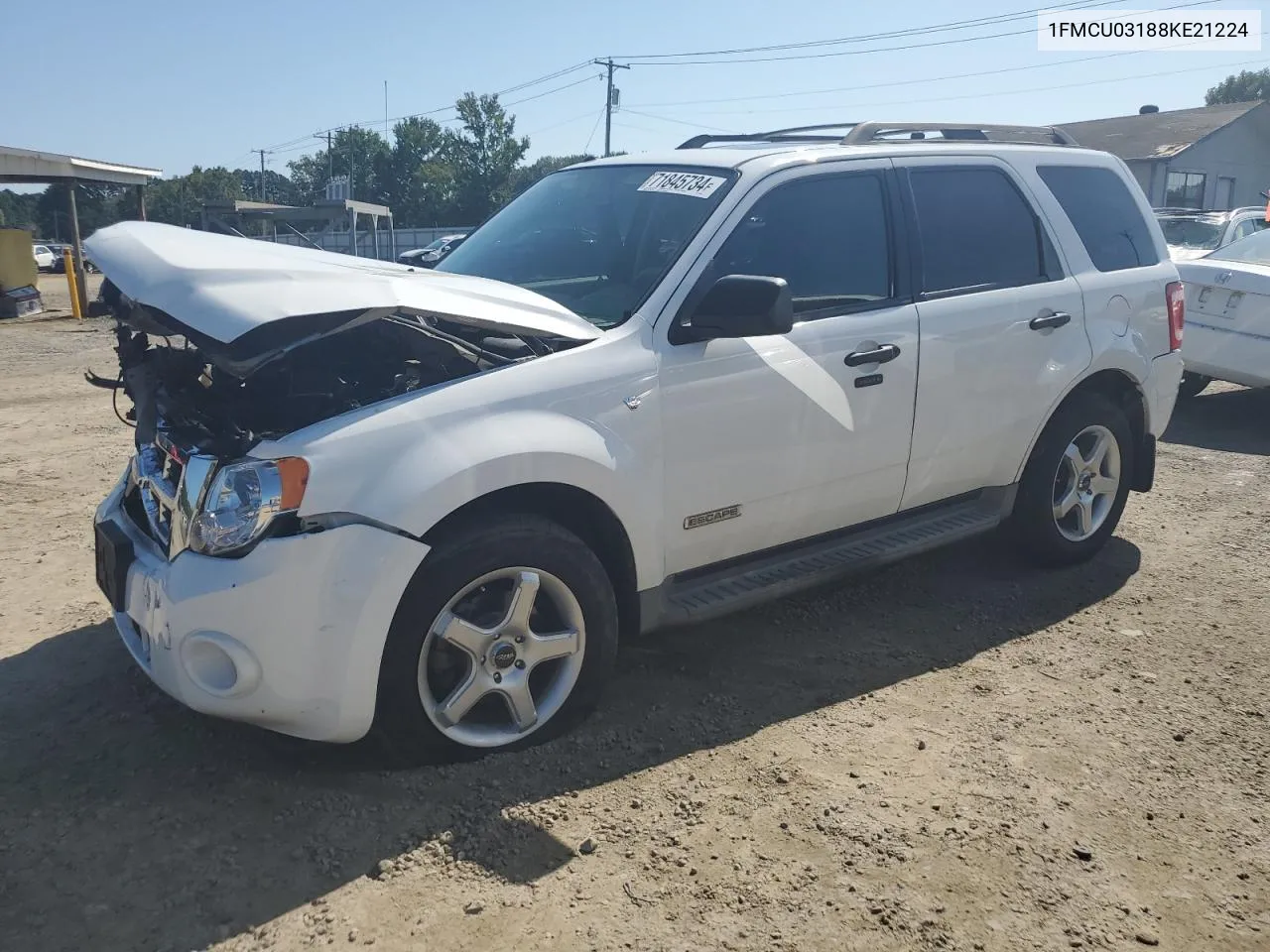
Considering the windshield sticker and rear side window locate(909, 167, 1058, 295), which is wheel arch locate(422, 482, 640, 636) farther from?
rear side window locate(909, 167, 1058, 295)

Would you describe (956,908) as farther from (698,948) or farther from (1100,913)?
(698,948)

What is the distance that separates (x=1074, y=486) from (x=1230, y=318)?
421cm

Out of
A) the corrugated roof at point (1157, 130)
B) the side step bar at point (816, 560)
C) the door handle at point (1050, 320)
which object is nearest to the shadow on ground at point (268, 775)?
the side step bar at point (816, 560)

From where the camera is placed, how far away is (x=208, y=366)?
3.83 metres

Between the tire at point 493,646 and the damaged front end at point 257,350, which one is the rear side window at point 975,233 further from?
the tire at point 493,646

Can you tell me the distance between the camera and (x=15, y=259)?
63.9 feet

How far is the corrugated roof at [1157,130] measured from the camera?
108ft

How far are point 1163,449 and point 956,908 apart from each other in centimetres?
634

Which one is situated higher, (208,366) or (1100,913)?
(208,366)

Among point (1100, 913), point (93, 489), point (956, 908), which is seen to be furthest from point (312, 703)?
point (93, 489)

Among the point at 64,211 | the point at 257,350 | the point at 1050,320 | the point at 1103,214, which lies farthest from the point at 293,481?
the point at 64,211

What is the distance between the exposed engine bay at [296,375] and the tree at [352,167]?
265 ft

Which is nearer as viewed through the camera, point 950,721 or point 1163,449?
point 950,721

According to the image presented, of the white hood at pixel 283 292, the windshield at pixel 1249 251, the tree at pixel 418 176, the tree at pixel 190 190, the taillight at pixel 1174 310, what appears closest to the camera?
the white hood at pixel 283 292
